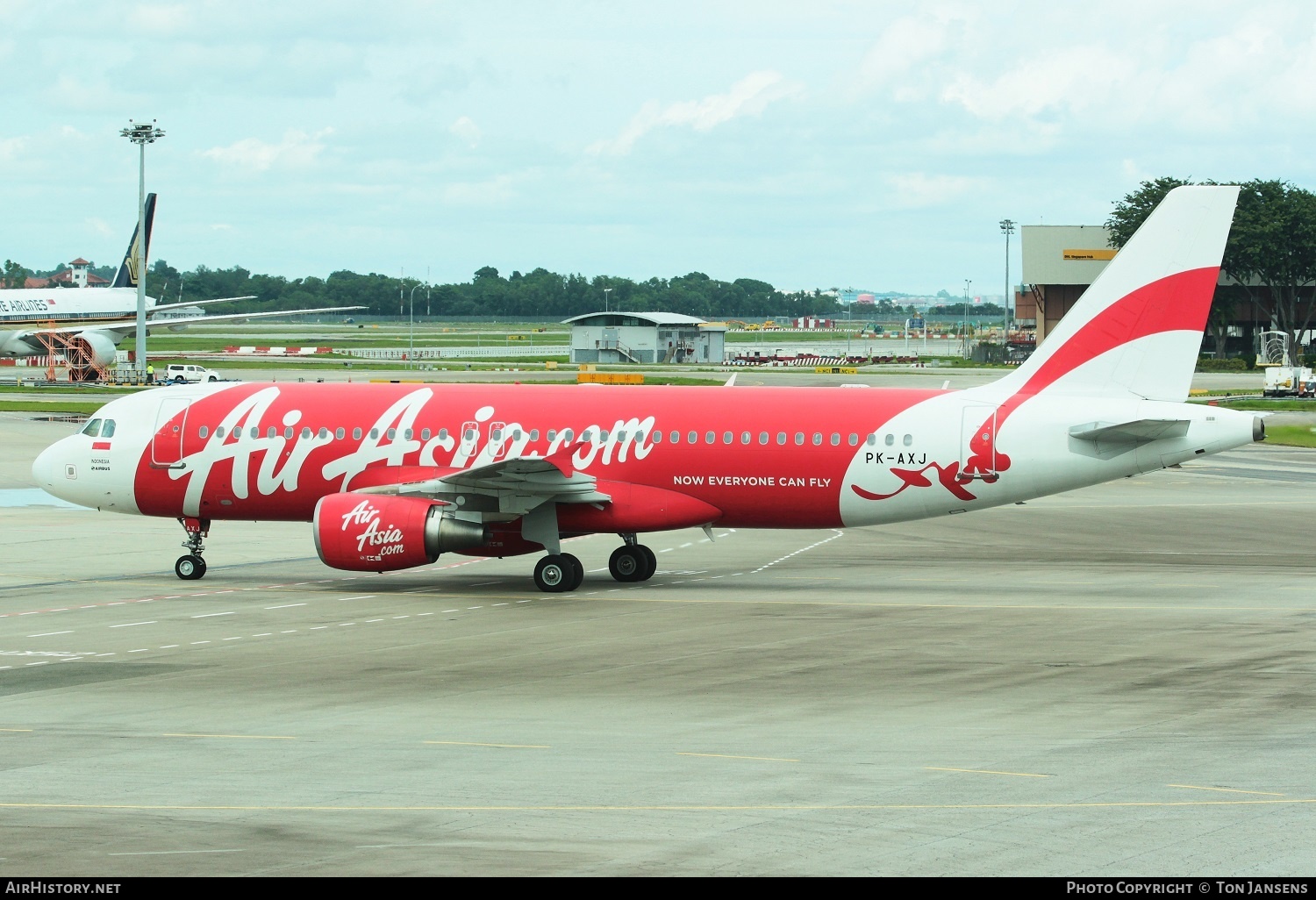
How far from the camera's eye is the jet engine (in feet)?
356

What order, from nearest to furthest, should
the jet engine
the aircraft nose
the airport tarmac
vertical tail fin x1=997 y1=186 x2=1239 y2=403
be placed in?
the airport tarmac → vertical tail fin x1=997 y1=186 x2=1239 y2=403 → the aircraft nose → the jet engine

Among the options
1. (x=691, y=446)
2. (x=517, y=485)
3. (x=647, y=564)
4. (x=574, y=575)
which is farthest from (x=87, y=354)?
(x=691, y=446)

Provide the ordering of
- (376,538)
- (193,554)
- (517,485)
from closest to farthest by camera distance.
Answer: (376,538) → (517,485) → (193,554)

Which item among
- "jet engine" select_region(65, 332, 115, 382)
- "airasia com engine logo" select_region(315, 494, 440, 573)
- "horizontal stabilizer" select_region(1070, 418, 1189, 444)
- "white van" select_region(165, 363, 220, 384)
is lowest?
"airasia com engine logo" select_region(315, 494, 440, 573)

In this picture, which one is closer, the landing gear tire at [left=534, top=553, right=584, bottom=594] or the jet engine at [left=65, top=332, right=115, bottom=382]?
the landing gear tire at [left=534, top=553, right=584, bottom=594]

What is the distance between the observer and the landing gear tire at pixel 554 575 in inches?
1189

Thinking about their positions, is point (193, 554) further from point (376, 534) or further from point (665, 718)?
point (665, 718)

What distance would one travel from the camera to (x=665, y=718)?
18.0 m

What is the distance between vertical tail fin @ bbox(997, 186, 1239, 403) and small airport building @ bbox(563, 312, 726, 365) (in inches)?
4980

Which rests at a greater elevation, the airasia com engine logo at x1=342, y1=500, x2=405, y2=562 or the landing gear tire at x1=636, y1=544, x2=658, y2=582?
the airasia com engine logo at x1=342, y1=500, x2=405, y2=562

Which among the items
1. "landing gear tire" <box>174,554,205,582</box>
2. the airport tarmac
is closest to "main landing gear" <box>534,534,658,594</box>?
the airport tarmac

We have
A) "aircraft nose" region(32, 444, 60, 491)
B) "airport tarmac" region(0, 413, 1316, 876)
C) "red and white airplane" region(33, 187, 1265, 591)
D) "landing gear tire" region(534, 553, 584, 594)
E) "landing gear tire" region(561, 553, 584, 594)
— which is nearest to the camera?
"airport tarmac" region(0, 413, 1316, 876)

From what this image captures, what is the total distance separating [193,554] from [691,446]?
452 inches

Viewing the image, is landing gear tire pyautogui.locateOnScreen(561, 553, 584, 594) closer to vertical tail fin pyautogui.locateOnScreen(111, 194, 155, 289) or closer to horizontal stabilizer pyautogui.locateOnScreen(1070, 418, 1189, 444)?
horizontal stabilizer pyautogui.locateOnScreen(1070, 418, 1189, 444)
